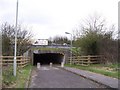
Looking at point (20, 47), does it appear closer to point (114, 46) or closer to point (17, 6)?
point (114, 46)

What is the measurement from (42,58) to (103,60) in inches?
1696

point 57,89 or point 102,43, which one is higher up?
point 102,43

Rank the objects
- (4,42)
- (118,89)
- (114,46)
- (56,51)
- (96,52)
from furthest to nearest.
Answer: (56,51) < (96,52) < (4,42) < (114,46) < (118,89)

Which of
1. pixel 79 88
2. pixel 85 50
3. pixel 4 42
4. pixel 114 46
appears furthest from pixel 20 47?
pixel 79 88

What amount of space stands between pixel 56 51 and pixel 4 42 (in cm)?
2310

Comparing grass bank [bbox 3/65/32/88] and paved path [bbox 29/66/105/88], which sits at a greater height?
grass bank [bbox 3/65/32/88]

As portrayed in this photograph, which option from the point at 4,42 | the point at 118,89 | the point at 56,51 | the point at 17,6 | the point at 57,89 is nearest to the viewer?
the point at 118,89

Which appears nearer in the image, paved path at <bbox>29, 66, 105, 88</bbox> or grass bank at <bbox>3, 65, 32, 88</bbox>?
grass bank at <bbox>3, 65, 32, 88</bbox>

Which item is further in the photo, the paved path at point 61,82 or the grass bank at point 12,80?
the paved path at point 61,82

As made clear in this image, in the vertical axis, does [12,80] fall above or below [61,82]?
above

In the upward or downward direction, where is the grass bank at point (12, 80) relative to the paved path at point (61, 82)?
upward

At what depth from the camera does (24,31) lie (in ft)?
181

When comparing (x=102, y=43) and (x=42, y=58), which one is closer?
(x=102, y=43)

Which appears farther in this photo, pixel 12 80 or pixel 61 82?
pixel 61 82
